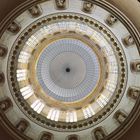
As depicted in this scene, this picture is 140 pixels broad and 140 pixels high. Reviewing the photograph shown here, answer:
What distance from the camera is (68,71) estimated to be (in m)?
29.1

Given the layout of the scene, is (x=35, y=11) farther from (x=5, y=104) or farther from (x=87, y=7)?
(x=5, y=104)

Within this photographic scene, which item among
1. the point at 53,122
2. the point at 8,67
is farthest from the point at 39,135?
the point at 8,67

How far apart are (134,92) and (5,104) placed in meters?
9.01

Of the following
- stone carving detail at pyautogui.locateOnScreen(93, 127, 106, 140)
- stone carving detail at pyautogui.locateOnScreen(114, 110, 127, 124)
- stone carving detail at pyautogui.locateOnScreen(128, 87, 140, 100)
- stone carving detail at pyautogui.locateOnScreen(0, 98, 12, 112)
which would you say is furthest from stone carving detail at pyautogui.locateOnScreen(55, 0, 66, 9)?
stone carving detail at pyautogui.locateOnScreen(93, 127, 106, 140)

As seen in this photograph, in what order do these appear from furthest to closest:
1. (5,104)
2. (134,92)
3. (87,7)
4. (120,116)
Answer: (120,116)
(5,104)
(134,92)
(87,7)

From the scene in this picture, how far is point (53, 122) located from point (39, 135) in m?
1.55

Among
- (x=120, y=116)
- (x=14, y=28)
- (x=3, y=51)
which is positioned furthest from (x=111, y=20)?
(x=3, y=51)

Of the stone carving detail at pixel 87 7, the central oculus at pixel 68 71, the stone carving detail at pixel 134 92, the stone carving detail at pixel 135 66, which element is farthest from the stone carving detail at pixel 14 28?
the stone carving detail at pixel 134 92

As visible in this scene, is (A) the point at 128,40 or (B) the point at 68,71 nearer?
(A) the point at 128,40

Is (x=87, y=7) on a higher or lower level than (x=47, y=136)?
higher

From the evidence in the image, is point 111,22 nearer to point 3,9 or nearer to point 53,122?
point 3,9

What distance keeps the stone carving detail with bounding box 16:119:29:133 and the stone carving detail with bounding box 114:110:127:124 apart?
6622 mm

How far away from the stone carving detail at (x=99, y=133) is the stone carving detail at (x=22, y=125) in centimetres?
510

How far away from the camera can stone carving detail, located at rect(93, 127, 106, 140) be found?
22536 millimetres
